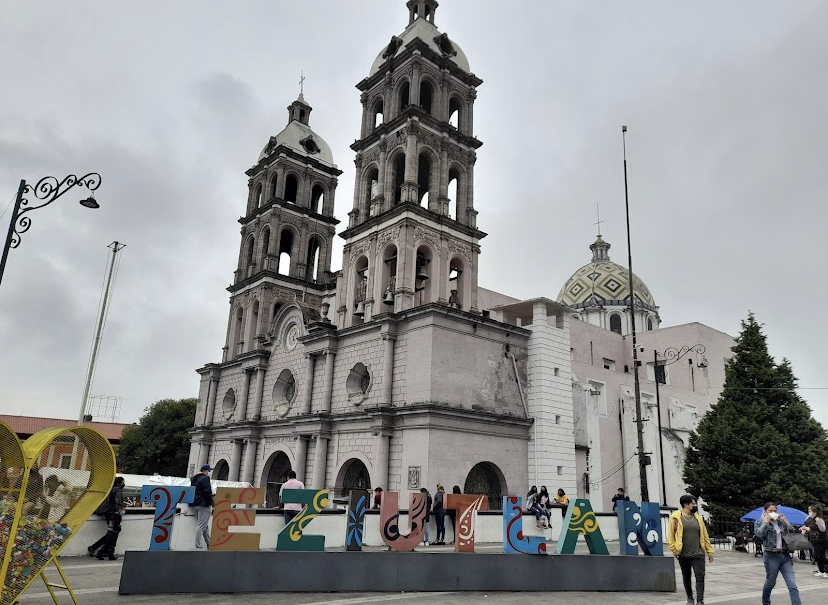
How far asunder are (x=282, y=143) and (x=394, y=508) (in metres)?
34.1

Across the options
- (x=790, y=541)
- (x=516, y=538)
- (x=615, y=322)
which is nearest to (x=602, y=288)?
(x=615, y=322)

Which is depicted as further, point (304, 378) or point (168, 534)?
point (304, 378)

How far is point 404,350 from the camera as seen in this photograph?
2692 centimetres

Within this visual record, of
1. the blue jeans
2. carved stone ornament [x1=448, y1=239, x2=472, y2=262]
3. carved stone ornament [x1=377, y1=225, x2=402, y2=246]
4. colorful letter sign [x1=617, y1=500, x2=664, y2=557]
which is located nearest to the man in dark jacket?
colorful letter sign [x1=617, y1=500, x2=664, y2=557]

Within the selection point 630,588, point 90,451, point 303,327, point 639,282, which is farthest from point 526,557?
point 639,282

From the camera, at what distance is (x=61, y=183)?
15461mm

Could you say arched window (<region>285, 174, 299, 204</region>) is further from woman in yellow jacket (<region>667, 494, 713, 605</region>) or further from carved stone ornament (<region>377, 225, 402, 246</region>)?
woman in yellow jacket (<region>667, 494, 713, 605</region>)

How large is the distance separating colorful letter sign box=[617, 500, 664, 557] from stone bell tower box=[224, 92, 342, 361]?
27.8m

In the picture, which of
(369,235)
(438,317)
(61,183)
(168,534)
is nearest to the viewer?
(168,534)

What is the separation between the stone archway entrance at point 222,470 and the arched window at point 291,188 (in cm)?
1778

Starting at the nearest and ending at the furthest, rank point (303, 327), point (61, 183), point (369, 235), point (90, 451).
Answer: point (90, 451) → point (61, 183) → point (369, 235) → point (303, 327)

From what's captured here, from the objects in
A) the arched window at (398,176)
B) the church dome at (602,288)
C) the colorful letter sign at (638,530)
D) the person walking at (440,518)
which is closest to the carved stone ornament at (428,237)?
the arched window at (398,176)

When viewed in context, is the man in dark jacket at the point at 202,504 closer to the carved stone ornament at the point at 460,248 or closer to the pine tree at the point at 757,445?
the carved stone ornament at the point at 460,248

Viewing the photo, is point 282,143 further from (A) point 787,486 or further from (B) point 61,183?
(A) point 787,486
